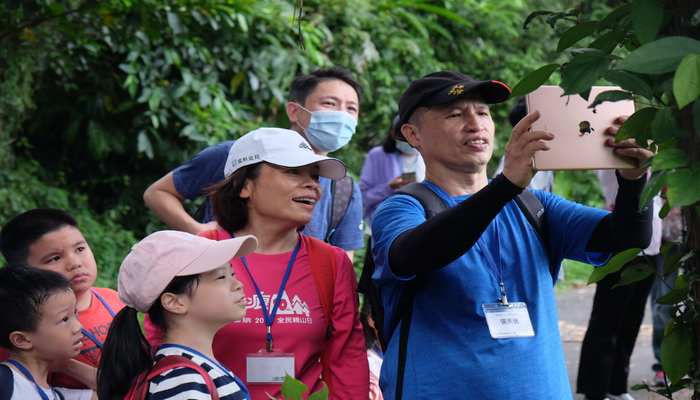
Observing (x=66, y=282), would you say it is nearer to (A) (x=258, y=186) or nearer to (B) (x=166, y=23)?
(A) (x=258, y=186)

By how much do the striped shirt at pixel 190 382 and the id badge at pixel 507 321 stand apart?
78 centimetres

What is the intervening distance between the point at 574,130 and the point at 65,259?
2.13 metres

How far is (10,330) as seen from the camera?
105 inches

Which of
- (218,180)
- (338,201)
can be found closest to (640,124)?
(338,201)

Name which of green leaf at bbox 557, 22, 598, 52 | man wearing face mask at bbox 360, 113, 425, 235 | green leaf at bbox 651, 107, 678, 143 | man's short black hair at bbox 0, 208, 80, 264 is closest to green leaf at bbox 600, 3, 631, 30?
green leaf at bbox 557, 22, 598, 52

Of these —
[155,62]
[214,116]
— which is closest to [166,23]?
[155,62]

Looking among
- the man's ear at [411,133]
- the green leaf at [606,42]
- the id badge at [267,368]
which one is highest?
the green leaf at [606,42]

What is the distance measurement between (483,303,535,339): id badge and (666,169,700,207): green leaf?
103 centimetres

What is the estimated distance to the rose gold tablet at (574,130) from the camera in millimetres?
2068

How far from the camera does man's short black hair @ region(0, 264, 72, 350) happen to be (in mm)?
2688

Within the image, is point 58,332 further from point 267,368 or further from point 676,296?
point 676,296

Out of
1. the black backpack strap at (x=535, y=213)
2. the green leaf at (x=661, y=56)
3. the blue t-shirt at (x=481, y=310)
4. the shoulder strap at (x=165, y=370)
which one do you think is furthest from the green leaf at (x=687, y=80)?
the shoulder strap at (x=165, y=370)

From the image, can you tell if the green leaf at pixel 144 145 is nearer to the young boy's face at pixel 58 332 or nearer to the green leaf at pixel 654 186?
the young boy's face at pixel 58 332

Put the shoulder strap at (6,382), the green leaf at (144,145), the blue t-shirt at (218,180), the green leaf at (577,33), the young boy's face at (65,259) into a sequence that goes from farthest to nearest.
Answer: the green leaf at (144,145) < the blue t-shirt at (218,180) < the young boy's face at (65,259) < the shoulder strap at (6,382) < the green leaf at (577,33)
